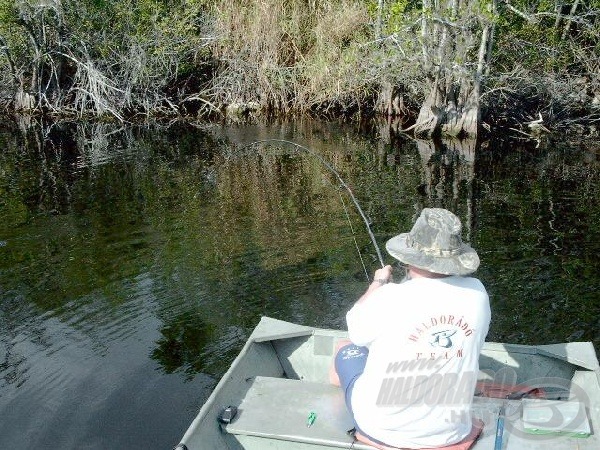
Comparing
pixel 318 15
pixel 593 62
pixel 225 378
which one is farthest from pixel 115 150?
pixel 225 378

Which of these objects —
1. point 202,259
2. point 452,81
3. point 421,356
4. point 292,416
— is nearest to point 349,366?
point 292,416

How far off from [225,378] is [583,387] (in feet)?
7.56

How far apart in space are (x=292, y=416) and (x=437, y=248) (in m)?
1.48

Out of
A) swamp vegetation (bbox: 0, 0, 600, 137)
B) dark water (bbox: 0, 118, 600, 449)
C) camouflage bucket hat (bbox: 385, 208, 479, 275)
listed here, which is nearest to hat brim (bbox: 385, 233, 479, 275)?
camouflage bucket hat (bbox: 385, 208, 479, 275)

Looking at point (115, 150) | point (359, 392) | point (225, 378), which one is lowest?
point (115, 150)

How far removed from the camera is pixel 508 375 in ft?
16.5

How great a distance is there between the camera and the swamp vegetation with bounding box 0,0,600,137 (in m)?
18.2

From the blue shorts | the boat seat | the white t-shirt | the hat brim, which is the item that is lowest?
the boat seat

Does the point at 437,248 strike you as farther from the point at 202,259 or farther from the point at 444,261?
the point at 202,259

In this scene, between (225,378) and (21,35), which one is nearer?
(225,378)

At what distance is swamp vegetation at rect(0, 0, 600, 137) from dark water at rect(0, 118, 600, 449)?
8.21 ft

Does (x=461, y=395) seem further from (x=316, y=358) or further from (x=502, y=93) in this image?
(x=502, y=93)

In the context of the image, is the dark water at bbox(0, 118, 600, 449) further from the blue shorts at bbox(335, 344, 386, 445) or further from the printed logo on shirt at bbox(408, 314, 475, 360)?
the printed logo on shirt at bbox(408, 314, 475, 360)

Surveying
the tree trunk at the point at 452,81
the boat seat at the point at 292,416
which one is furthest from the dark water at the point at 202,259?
the tree trunk at the point at 452,81
